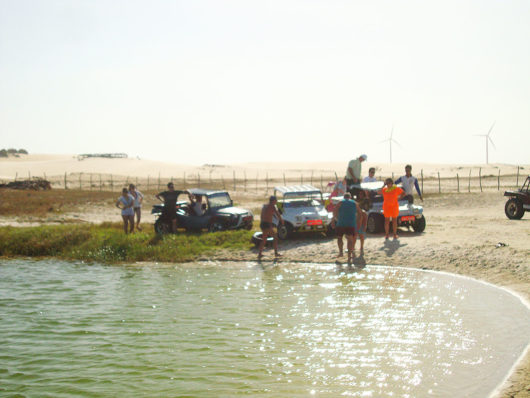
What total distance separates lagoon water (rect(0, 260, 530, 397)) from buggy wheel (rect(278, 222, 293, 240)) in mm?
3912

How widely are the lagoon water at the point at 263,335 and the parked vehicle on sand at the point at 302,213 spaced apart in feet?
12.3

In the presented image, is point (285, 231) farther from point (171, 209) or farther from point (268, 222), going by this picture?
point (171, 209)

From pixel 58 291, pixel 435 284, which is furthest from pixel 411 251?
pixel 58 291

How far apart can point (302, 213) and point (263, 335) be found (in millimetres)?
9037

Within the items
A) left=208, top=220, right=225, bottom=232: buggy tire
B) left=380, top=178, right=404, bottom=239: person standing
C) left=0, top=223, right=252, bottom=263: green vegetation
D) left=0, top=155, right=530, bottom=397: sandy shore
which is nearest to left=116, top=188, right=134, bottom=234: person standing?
left=0, top=223, right=252, bottom=263: green vegetation

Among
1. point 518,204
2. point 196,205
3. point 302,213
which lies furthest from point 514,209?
point 196,205

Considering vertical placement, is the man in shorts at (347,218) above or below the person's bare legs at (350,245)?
above

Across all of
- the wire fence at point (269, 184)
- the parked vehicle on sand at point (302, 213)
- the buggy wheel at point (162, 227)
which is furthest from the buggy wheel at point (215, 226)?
the wire fence at point (269, 184)

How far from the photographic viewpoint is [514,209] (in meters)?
22.3

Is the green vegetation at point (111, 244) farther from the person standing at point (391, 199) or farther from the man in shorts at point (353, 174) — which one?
the person standing at point (391, 199)

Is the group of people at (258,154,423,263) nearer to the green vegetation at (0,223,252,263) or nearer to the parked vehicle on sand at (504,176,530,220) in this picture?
the green vegetation at (0,223,252,263)

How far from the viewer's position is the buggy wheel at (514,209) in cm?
2212

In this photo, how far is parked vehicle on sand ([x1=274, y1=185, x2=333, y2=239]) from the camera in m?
18.0

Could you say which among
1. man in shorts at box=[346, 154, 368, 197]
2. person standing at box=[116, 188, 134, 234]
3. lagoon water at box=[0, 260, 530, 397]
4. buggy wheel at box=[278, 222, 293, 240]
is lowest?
lagoon water at box=[0, 260, 530, 397]
